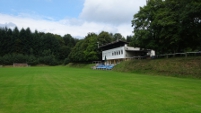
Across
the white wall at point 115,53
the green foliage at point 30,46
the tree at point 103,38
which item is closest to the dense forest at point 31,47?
the green foliage at point 30,46

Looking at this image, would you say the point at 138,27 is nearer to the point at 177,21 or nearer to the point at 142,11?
the point at 142,11

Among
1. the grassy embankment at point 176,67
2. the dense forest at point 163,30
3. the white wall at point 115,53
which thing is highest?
the dense forest at point 163,30

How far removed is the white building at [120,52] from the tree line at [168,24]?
406 inches

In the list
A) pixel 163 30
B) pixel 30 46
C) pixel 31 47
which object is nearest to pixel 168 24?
pixel 163 30

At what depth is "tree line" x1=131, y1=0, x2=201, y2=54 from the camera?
910 inches

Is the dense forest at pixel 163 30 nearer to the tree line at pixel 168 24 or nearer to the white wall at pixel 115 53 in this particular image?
the tree line at pixel 168 24

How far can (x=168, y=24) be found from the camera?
2455cm

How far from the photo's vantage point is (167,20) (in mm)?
25344

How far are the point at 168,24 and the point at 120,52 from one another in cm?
2306

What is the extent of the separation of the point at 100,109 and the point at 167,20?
22.2 m

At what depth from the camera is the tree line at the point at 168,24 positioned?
23.1 m

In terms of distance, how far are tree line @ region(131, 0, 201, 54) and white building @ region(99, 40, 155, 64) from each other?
10.3m

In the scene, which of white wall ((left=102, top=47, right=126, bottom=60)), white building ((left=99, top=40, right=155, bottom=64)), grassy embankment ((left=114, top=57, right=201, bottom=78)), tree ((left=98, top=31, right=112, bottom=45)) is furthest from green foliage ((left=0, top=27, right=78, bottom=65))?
grassy embankment ((left=114, top=57, right=201, bottom=78))

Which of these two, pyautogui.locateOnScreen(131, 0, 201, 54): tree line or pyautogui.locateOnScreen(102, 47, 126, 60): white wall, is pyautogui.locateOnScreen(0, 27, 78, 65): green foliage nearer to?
pyautogui.locateOnScreen(102, 47, 126, 60): white wall
